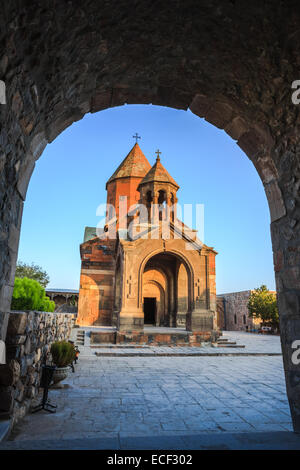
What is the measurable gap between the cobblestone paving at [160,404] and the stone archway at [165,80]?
1166 millimetres

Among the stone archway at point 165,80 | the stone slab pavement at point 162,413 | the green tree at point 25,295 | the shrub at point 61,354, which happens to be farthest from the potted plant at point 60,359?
the stone archway at point 165,80

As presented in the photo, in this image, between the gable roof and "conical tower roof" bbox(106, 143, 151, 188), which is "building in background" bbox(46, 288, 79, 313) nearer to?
"conical tower roof" bbox(106, 143, 151, 188)

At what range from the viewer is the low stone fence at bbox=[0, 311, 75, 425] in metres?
2.84

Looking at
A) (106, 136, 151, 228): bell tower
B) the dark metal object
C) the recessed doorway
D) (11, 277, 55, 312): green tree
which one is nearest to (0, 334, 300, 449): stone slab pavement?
the dark metal object

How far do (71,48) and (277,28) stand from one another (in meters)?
1.80

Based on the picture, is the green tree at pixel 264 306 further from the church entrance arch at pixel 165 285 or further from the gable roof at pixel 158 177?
the gable roof at pixel 158 177

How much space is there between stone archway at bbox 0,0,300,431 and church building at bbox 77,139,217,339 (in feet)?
34.0

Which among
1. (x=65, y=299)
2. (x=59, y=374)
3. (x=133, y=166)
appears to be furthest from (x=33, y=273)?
(x=59, y=374)

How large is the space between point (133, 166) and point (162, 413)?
2083 cm

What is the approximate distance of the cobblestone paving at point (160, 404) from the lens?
10.9ft

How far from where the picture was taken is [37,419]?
3.62 metres

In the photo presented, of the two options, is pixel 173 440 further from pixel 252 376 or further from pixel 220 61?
pixel 252 376

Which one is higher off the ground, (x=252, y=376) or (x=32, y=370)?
(x=32, y=370)

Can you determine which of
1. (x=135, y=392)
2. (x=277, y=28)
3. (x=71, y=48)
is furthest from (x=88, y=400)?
(x=277, y=28)
